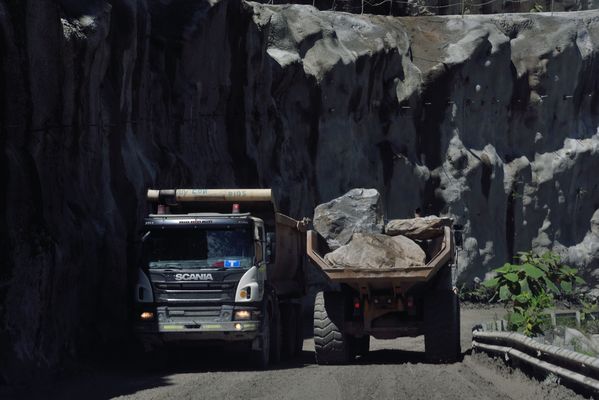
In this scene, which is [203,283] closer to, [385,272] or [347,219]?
[385,272]

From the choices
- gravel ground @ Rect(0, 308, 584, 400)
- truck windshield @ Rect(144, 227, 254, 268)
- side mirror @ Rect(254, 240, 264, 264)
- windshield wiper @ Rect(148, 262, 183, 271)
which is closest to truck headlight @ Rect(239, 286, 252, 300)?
truck windshield @ Rect(144, 227, 254, 268)

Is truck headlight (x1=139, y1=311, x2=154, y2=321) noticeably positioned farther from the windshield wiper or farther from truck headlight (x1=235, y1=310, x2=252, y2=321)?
truck headlight (x1=235, y1=310, x2=252, y2=321)

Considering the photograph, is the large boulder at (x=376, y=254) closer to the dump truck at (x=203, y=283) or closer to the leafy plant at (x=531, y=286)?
the dump truck at (x=203, y=283)

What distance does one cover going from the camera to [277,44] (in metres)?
38.2

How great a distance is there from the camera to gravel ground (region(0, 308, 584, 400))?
1464 cm

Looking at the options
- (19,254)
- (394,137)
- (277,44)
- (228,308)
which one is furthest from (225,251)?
(394,137)

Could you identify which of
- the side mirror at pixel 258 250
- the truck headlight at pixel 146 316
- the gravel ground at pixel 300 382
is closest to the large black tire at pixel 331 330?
the gravel ground at pixel 300 382

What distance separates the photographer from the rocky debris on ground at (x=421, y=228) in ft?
69.7

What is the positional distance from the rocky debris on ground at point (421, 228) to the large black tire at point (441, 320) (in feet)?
3.46

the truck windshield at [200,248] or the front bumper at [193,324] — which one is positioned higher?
the truck windshield at [200,248]

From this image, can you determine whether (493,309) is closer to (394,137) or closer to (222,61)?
(394,137)

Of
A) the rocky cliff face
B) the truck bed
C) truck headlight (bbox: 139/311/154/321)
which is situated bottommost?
truck headlight (bbox: 139/311/154/321)

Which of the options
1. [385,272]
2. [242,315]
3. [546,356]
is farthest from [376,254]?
[546,356]

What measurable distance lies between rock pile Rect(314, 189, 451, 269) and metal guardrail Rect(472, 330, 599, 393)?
84.0 inches
